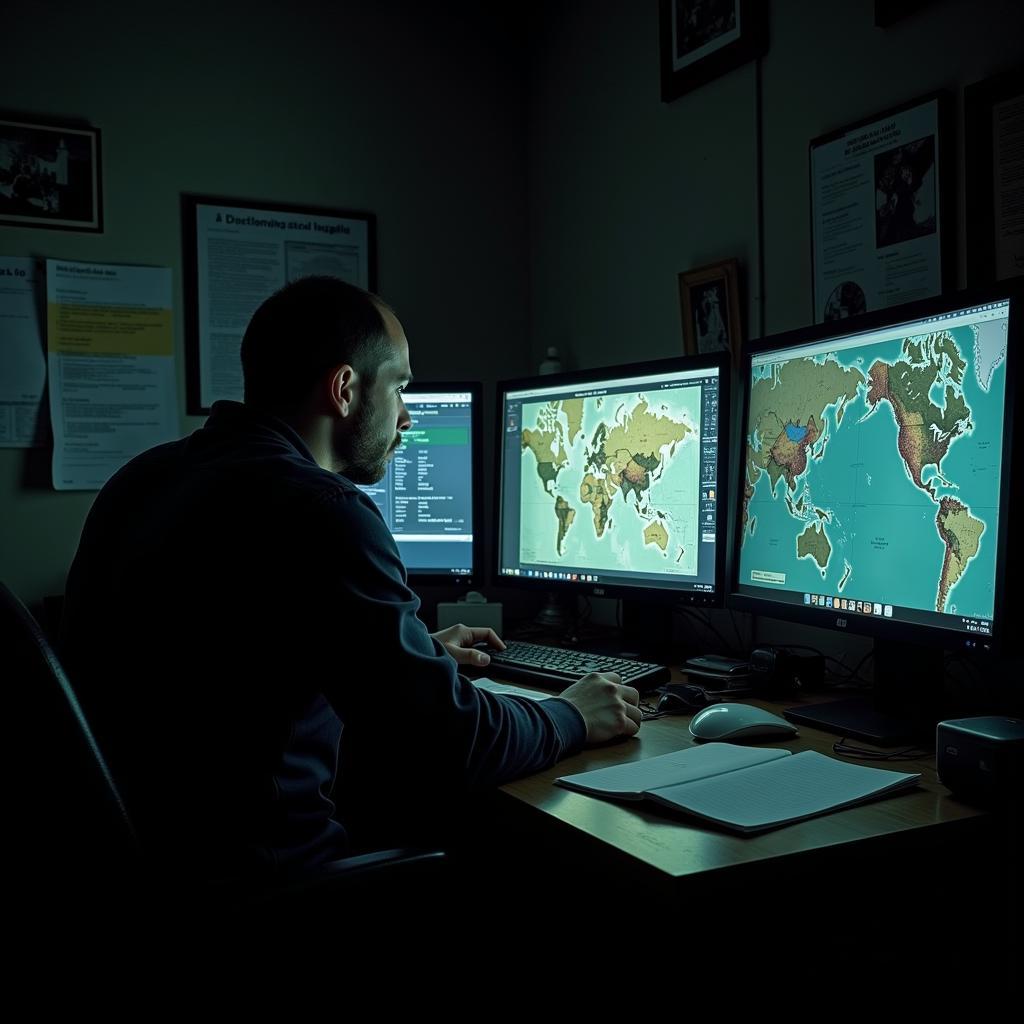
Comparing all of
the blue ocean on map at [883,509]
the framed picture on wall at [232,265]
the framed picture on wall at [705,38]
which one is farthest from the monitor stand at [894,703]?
the framed picture on wall at [232,265]

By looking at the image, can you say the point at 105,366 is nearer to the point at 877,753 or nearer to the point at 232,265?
the point at 232,265

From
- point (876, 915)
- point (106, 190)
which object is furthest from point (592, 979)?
point (106, 190)

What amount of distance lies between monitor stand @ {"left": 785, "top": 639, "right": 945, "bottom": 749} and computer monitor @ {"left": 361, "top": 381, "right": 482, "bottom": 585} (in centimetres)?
93

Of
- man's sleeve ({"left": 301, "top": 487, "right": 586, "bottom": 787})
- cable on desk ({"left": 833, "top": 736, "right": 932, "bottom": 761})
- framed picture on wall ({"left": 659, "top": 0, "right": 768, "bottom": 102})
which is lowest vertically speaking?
cable on desk ({"left": 833, "top": 736, "right": 932, "bottom": 761})

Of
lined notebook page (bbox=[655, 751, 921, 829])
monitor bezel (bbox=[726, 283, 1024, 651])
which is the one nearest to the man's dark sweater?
lined notebook page (bbox=[655, 751, 921, 829])

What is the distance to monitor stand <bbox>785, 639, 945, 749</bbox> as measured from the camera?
1288 mm

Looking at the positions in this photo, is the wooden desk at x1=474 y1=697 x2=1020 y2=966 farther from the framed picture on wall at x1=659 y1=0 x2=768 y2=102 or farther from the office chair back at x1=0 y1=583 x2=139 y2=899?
the framed picture on wall at x1=659 y1=0 x2=768 y2=102

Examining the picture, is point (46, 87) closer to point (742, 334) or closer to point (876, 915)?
point (742, 334)

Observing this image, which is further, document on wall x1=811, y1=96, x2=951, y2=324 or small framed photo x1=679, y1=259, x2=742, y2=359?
small framed photo x1=679, y1=259, x2=742, y2=359

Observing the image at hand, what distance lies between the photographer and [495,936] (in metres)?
1.78

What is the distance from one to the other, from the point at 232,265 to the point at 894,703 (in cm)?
167

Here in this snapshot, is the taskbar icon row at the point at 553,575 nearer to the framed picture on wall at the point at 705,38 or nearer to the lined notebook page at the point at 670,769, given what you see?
the lined notebook page at the point at 670,769

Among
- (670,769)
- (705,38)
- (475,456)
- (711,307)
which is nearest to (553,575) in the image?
(475,456)

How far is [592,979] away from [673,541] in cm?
72
